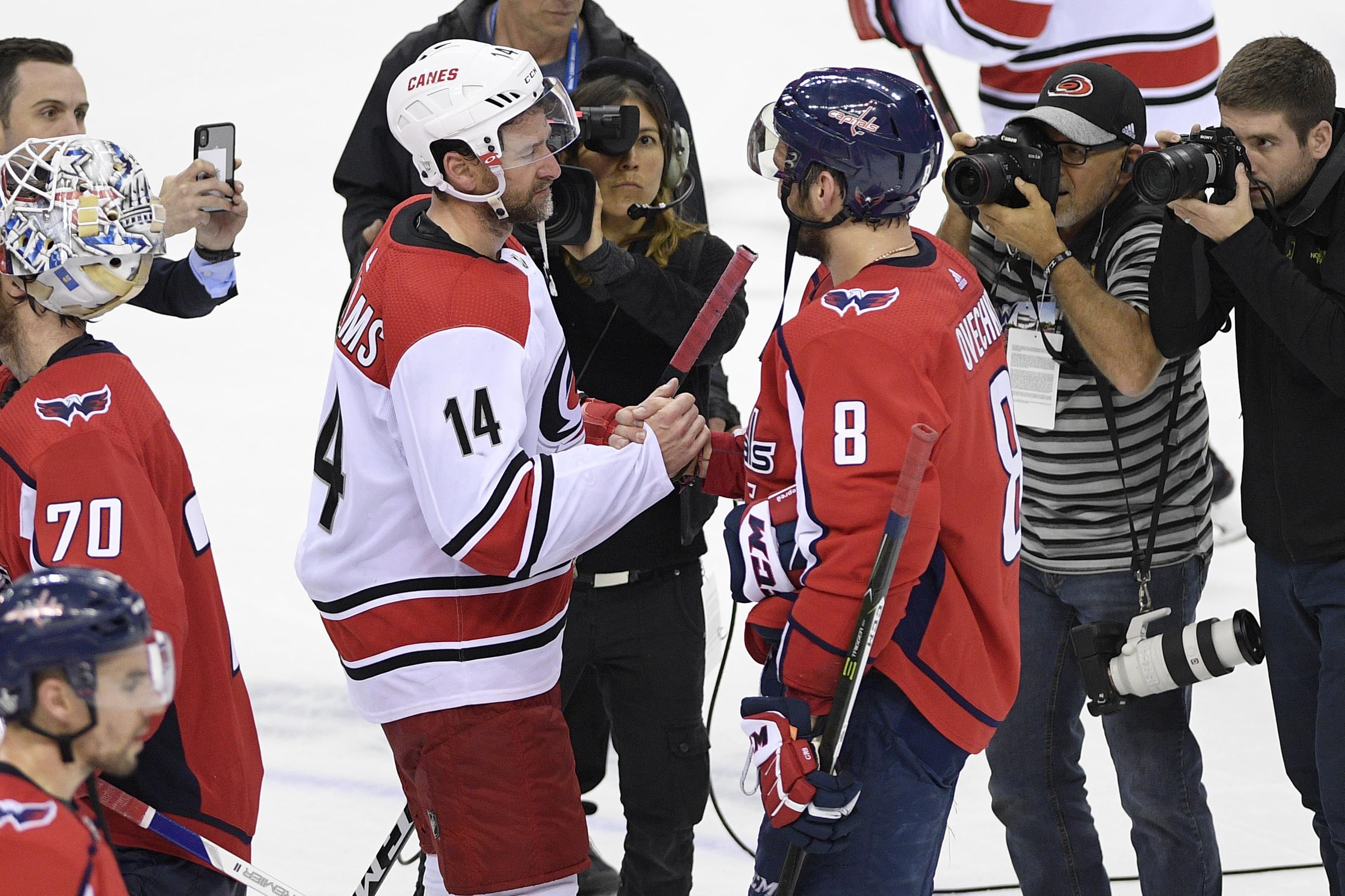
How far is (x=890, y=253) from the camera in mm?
2086

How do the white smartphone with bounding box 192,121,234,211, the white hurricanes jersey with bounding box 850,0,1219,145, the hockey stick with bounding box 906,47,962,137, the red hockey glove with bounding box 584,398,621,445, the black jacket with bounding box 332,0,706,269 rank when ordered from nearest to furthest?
the red hockey glove with bounding box 584,398,621,445 < the white smartphone with bounding box 192,121,234,211 < the black jacket with bounding box 332,0,706,269 < the hockey stick with bounding box 906,47,962,137 < the white hurricanes jersey with bounding box 850,0,1219,145

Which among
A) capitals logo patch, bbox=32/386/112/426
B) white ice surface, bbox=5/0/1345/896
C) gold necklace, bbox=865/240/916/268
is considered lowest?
white ice surface, bbox=5/0/1345/896

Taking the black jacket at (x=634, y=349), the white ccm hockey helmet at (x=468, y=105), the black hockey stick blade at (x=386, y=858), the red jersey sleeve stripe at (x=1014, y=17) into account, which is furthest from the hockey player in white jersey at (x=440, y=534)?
the red jersey sleeve stripe at (x=1014, y=17)

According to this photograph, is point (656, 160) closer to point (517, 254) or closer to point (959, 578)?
point (517, 254)

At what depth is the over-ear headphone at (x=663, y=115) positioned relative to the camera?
2.99 meters

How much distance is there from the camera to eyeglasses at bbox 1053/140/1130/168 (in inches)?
103

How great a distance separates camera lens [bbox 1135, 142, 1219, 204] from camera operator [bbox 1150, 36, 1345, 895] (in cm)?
4

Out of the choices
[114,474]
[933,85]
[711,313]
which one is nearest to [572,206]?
[711,313]

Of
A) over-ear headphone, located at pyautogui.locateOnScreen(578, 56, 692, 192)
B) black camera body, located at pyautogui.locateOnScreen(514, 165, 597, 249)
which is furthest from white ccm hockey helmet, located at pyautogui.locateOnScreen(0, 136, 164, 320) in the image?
over-ear headphone, located at pyautogui.locateOnScreen(578, 56, 692, 192)

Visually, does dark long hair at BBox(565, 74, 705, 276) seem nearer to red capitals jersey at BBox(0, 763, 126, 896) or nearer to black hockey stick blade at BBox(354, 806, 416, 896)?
black hockey stick blade at BBox(354, 806, 416, 896)

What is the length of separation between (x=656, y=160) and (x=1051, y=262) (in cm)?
80

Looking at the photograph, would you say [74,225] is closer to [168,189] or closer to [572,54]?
[168,189]

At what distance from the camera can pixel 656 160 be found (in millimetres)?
2959

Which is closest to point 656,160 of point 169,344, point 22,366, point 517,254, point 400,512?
point 517,254
